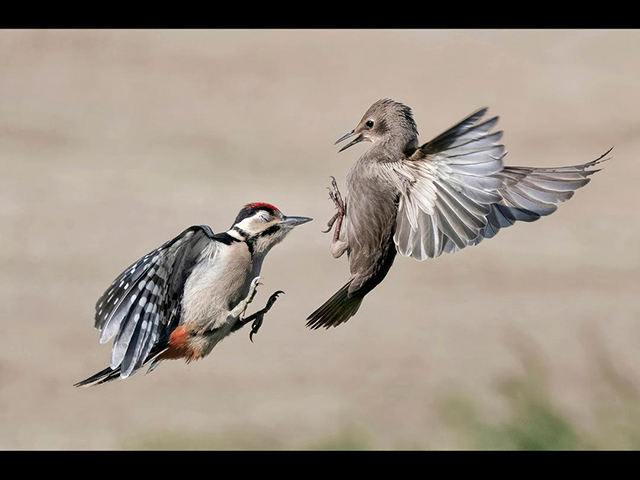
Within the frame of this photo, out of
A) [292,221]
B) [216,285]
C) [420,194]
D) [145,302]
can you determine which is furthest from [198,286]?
[420,194]

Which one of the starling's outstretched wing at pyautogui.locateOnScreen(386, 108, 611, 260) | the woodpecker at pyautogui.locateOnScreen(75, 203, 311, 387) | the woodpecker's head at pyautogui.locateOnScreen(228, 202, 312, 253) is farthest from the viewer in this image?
the woodpecker's head at pyautogui.locateOnScreen(228, 202, 312, 253)

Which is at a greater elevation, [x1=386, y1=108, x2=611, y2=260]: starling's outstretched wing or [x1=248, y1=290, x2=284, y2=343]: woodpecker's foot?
[x1=386, y1=108, x2=611, y2=260]: starling's outstretched wing

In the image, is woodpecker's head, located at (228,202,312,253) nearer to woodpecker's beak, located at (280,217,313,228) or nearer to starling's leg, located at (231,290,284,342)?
woodpecker's beak, located at (280,217,313,228)

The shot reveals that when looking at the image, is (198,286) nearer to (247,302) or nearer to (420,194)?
(247,302)

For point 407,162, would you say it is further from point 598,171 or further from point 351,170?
point 598,171

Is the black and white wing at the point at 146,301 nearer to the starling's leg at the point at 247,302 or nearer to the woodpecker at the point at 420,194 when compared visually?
the starling's leg at the point at 247,302

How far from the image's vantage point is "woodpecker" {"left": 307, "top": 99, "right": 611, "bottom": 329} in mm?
2238

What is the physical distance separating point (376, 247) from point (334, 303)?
185 millimetres

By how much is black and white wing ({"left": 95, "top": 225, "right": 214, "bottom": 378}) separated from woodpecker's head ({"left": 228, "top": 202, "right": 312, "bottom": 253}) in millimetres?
101

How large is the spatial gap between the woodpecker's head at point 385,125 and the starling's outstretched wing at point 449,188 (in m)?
0.10

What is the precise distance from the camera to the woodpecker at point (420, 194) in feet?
7.34

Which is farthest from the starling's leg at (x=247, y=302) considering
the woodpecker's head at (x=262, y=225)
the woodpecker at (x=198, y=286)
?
the woodpecker's head at (x=262, y=225)

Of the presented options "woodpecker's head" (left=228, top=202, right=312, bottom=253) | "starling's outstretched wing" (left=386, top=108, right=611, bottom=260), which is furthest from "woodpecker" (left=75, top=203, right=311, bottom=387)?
"starling's outstretched wing" (left=386, top=108, right=611, bottom=260)

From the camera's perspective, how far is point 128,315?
2.29 m
